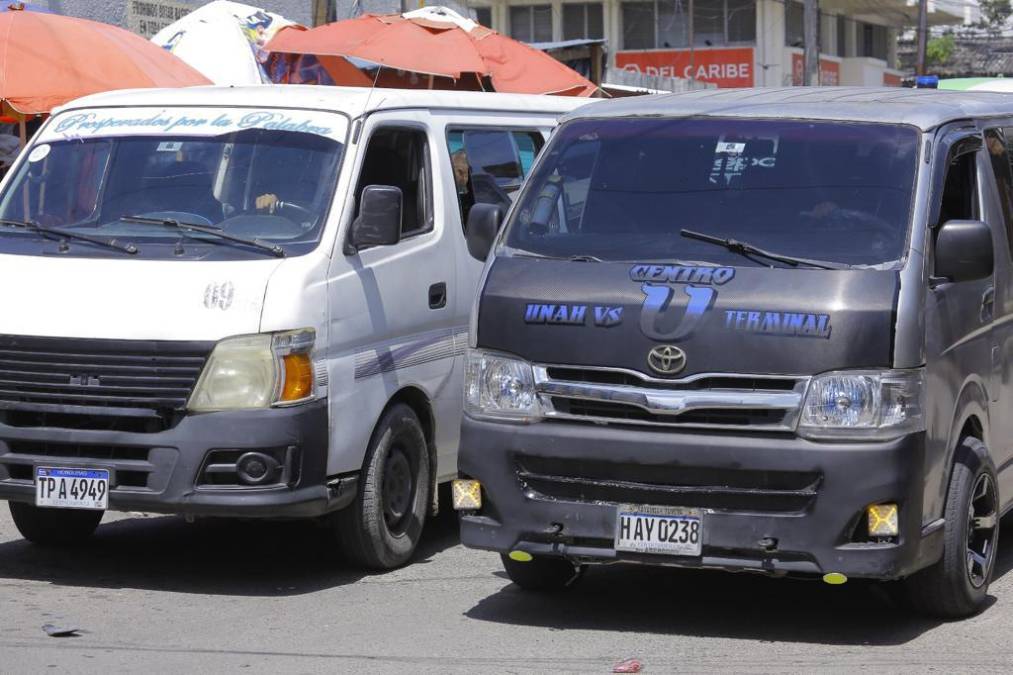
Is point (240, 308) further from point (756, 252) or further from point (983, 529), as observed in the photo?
point (983, 529)

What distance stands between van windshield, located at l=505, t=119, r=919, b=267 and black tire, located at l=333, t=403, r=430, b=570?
4.51 ft

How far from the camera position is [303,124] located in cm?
762

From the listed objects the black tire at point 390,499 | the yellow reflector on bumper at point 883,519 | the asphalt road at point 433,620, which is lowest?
the asphalt road at point 433,620

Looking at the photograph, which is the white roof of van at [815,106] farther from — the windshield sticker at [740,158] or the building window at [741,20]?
the building window at [741,20]

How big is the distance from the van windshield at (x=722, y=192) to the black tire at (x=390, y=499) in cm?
138

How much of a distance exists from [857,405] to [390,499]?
2731 mm

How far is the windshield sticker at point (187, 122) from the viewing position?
7.62 meters

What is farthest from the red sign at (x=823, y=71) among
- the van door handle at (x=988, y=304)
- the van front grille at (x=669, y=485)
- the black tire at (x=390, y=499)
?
the van front grille at (x=669, y=485)

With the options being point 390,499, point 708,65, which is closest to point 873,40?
point 708,65

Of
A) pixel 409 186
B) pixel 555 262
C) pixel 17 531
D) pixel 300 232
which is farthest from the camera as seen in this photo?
pixel 17 531

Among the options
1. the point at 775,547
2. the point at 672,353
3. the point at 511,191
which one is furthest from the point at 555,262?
the point at 511,191

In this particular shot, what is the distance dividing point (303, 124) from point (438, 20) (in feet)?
27.7

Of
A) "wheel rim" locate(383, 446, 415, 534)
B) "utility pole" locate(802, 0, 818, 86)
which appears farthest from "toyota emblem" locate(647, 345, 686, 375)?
"utility pole" locate(802, 0, 818, 86)

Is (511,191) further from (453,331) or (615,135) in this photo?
(615,135)
